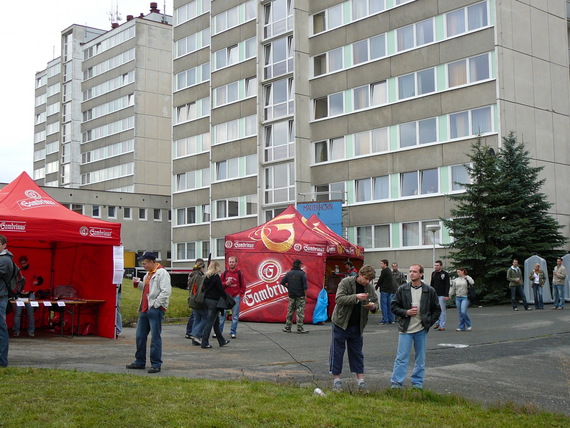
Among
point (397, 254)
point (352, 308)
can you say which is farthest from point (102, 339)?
point (397, 254)

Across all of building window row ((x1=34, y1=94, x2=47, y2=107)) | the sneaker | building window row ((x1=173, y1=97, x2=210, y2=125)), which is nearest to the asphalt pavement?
the sneaker

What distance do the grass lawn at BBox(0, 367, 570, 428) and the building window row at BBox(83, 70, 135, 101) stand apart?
67.7 m

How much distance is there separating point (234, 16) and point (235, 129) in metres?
8.10

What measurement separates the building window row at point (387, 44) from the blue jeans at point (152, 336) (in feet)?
93.4

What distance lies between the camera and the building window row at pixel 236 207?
46.8 metres

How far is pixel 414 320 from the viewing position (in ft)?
32.6

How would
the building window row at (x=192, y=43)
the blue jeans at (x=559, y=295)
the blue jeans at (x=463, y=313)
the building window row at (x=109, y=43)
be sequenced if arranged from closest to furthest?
the blue jeans at (x=463, y=313) < the blue jeans at (x=559, y=295) < the building window row at (x=192, y=43) < the building window row at (x=109, y=43)

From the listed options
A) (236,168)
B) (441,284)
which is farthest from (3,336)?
(236,168)

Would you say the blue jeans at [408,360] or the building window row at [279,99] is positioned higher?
the building window row at [279,99]

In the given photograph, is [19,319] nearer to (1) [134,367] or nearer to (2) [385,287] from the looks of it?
(1) [134,367]

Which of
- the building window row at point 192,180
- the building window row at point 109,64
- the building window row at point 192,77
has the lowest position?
the building window row at point 192,180

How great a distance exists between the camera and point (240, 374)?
11250 mm

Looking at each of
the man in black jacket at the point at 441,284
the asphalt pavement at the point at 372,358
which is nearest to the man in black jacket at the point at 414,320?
the asphalt pavement at the point at 372,358

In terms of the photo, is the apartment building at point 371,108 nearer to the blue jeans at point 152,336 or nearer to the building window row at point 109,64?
the blue jeans at point 152,336
